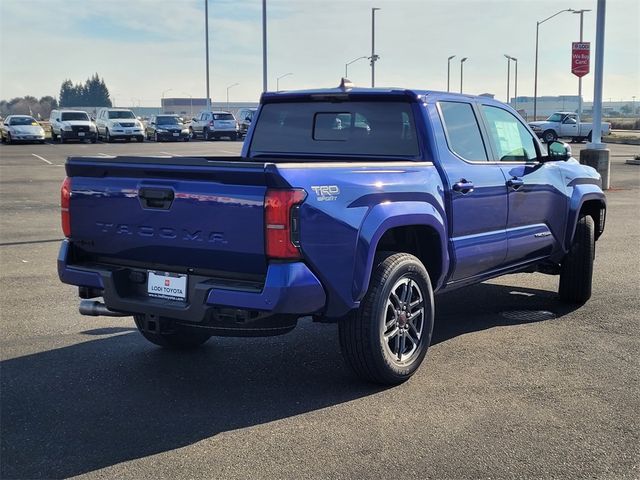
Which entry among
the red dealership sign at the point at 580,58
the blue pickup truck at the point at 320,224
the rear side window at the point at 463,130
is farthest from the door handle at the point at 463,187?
the red dealership sign at the point at 580,58

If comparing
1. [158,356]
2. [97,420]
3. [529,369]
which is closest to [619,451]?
[529,369]

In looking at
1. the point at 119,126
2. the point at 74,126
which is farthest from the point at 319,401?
the point at 119,126

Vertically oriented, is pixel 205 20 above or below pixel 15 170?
above

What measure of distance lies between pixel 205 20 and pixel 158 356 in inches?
2010

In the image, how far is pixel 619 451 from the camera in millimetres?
3814

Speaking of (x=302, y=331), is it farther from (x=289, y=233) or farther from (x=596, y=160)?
(x=596, y=160)

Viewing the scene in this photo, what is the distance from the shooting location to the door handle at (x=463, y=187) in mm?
5273

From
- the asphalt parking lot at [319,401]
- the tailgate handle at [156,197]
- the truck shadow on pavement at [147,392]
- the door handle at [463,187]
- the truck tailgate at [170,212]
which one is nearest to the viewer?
the asphalt parking lot at [319,401]

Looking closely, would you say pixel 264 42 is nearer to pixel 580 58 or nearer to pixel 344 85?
pixel 580 58

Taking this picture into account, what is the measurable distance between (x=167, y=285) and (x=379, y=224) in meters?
1.36

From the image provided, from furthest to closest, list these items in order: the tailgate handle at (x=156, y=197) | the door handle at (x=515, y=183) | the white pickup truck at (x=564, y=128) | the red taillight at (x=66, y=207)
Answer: the white pickup truck at (x=564, y=128) → the door handle at (x=515, y=183) → the red taillight at (x=66, y=207) → the tailgate handle at (x=156, y=197)

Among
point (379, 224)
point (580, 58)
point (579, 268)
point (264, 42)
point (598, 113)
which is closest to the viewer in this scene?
point (379, 224)

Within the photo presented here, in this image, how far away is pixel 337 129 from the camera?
573cm

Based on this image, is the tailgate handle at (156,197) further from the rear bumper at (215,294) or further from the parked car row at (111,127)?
the parked car row at (111,127)
